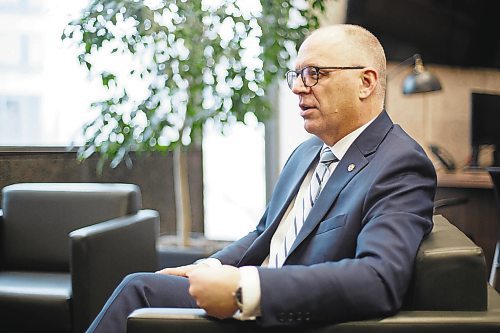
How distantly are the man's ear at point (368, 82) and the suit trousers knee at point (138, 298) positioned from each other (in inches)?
27.7

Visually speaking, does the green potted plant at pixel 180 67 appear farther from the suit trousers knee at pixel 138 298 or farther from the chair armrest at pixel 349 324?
the chair armrest at pixel 349 324

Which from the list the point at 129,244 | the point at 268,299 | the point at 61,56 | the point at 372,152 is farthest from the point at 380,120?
A: the point at 61,56

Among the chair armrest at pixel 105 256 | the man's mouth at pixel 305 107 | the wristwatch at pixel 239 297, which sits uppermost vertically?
the man's mouth at pixel 305 107

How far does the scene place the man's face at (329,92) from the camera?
183cm

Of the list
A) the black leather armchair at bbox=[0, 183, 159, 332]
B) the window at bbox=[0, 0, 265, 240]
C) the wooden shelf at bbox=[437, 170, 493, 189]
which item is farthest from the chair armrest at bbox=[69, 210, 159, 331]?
the wooden shelf at bbox=[437, 170, 493, 189]

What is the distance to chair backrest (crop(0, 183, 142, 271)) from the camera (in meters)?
3.09

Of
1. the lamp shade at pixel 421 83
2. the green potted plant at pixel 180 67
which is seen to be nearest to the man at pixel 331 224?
the green potted plant at pixel 180 67

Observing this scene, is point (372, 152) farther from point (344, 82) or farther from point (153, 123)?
point (153, 123)

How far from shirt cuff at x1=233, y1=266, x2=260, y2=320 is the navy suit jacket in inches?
0.5

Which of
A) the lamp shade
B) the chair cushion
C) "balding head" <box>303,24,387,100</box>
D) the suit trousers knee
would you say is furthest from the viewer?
the lamp shade

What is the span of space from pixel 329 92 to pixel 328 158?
0.66 feet

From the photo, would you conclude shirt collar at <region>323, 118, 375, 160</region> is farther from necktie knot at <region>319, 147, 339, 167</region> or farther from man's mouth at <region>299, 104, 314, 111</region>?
man's mouth at <region>299, 104, 314, 111</region>

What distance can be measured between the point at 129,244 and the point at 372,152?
1581 mm

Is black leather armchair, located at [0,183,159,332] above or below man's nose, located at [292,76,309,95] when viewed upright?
below
